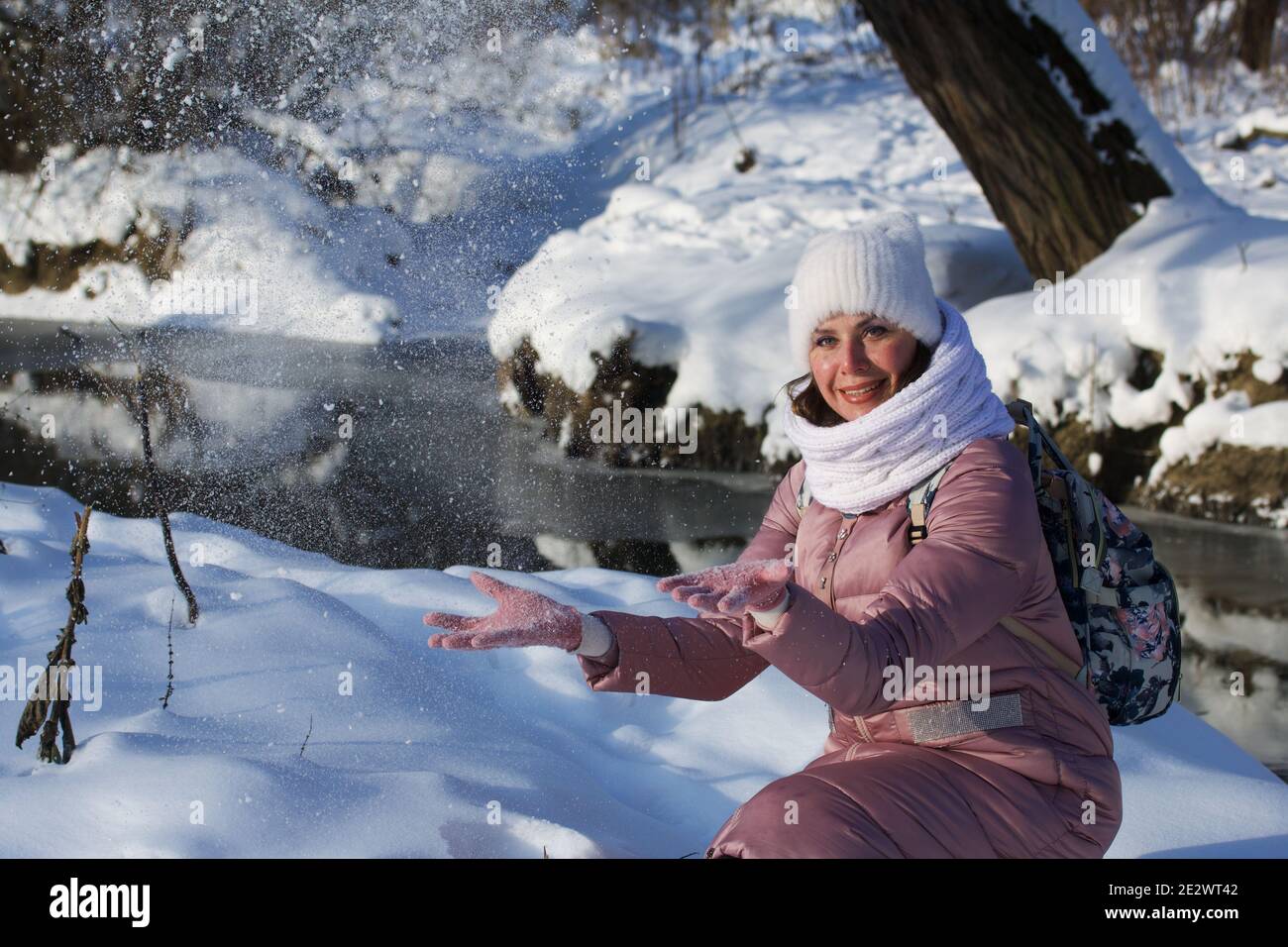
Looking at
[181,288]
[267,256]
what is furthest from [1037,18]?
[181,288]

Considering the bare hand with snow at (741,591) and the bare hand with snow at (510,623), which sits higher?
the bare hand with snow at (741,591)

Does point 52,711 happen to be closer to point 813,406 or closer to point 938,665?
point 813,406

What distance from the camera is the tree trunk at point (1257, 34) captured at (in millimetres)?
14117

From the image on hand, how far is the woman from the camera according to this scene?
5.68ft

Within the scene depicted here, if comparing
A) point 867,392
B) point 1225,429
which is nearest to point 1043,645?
point 867,392

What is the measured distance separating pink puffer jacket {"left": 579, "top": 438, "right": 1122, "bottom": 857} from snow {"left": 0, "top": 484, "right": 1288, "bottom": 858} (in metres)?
0.54

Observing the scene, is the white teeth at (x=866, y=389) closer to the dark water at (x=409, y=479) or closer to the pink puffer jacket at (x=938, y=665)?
the pink puffer jacket at (x=938, y=665)

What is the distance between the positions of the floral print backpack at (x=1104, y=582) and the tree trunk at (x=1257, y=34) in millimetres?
14128

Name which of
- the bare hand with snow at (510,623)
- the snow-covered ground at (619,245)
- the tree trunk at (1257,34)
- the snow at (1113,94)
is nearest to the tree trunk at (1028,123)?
the snow at (1113,94)

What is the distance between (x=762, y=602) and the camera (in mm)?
1634

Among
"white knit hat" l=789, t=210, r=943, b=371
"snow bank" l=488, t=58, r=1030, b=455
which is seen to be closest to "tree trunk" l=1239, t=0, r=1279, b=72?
"snow bank" l=488, t=58, r=1030, b=455

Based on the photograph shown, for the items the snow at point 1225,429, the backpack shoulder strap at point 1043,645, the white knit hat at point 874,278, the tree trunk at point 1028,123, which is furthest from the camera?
the tree trunk at point 1028,123

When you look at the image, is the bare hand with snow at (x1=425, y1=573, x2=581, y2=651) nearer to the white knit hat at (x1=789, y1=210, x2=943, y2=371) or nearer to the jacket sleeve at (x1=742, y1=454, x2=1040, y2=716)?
the jacket sleeve at (x1=742, y1=454, x2=1040, y2=716)

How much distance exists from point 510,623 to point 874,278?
719 millimetres
